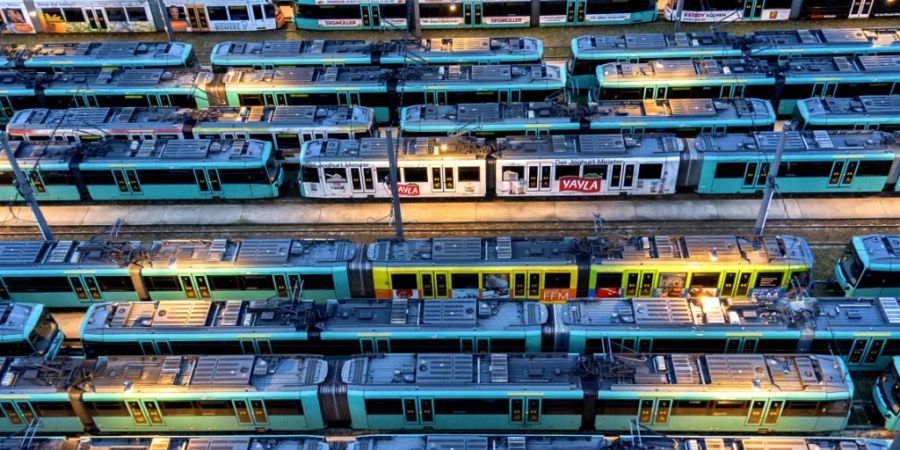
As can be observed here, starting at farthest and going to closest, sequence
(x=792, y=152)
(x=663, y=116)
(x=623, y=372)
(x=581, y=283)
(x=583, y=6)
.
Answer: (x=583, y=6)
(x=663, y=116)
(x=792, y=152)
(x=581, y=283)
(x=623, y=372)

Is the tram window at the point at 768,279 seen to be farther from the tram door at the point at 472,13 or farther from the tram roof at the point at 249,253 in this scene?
the tram door at the point at 472,13

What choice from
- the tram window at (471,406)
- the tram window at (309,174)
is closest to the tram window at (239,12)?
the tram window at (309,174)

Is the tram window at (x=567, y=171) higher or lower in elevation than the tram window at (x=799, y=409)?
higher

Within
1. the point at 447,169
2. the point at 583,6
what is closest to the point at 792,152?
the point at 447,169

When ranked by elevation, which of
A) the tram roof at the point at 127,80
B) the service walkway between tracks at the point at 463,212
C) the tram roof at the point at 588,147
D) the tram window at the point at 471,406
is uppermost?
the tram roof at the point at 127,80

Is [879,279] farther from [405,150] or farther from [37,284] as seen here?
[37,284]

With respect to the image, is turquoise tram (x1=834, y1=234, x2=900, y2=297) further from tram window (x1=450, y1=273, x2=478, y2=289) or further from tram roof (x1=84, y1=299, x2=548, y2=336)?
tram window (x1=450, y1=273, x2=478, y2=289)

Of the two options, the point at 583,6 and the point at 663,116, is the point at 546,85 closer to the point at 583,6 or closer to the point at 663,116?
the point at 663,116
